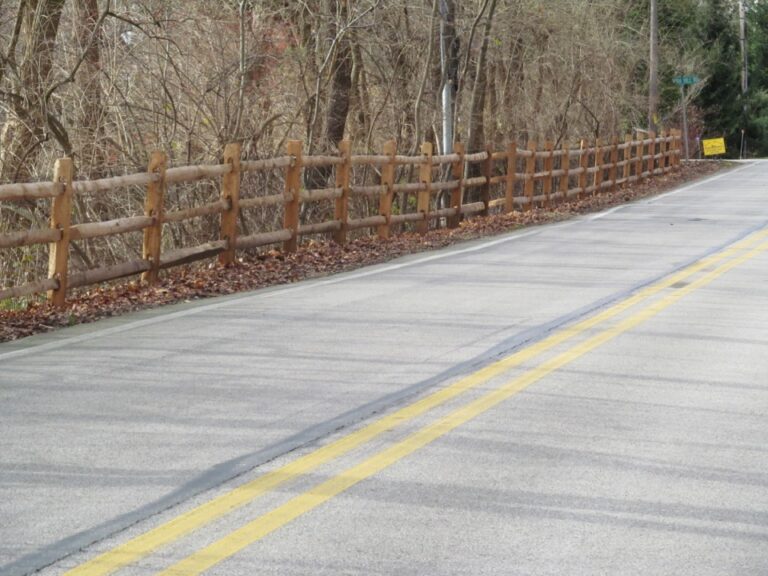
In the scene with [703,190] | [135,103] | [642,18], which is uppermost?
[642,18]

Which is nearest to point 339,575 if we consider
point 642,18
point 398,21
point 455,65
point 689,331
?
point 689,331

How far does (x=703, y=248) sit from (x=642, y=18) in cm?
3858

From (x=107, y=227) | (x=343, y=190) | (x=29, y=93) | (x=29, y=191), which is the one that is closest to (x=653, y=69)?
(x=343, y=190)

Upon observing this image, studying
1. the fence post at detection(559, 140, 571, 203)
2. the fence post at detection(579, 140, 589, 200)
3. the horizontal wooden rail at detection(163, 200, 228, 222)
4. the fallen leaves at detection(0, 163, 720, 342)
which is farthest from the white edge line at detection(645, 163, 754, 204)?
the horizontal wooden rail at detection(163, 200, 228, 222)

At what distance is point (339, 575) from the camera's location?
4.57 m

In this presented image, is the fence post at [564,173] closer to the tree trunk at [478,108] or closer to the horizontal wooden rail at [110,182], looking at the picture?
the tree trunk at [478,108]

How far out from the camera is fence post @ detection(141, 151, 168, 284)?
12867mm

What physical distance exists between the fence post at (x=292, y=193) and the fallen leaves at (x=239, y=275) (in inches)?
8.4

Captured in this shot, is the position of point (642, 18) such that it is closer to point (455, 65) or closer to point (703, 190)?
point (703, 190)

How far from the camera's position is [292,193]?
15.8 meters

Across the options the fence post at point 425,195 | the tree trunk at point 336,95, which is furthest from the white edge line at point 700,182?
the fence post at point 425,195

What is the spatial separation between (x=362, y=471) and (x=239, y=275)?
823cm

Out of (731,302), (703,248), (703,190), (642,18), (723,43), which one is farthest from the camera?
(723,43)

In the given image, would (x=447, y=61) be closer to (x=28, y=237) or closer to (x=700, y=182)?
Answer: (x=28, y=237)
